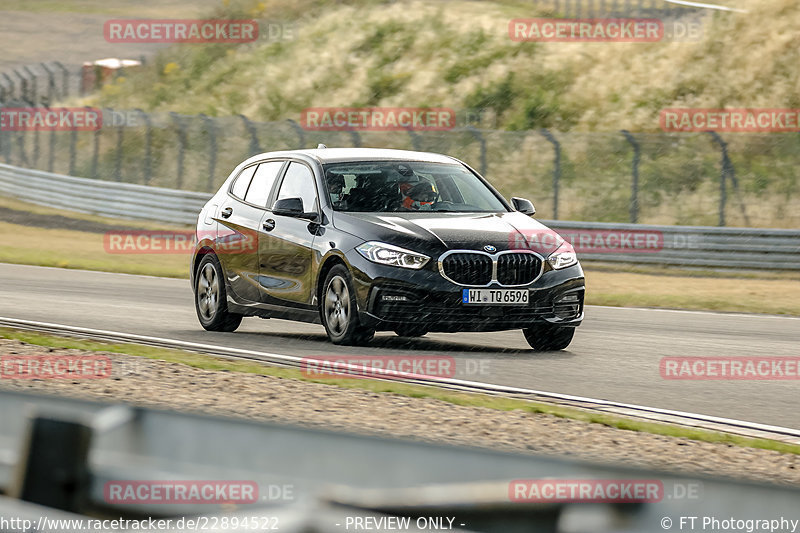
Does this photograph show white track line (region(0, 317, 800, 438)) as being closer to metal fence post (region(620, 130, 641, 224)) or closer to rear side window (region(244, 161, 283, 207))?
rear side window (region(244, 161, 283, 207))

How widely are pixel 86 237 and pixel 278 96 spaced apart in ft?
69.9

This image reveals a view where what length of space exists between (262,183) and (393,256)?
7.68 feet

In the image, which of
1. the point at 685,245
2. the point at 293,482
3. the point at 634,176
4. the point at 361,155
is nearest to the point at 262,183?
the point at 361,155

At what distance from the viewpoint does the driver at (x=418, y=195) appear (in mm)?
12250

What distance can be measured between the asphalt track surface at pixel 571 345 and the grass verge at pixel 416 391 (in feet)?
2.39

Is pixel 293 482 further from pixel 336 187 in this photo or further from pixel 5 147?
pixel 5 147

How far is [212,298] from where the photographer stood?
13.5m

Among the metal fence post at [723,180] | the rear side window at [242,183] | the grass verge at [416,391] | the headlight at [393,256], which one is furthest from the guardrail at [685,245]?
the grass verge at [416,391]

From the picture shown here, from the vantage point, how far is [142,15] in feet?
269

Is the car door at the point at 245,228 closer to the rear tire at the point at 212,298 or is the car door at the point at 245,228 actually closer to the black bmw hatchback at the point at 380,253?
the black bmw hatchback at the point at 380,253

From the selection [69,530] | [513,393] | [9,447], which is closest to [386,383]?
[513,393]

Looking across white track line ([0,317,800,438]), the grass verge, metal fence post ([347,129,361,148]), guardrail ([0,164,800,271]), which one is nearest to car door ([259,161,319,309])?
white track line ([0,317,800,438])

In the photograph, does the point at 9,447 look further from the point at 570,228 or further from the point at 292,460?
the point at 570,228

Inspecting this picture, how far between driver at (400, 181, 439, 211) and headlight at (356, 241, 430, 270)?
1.01 metres
